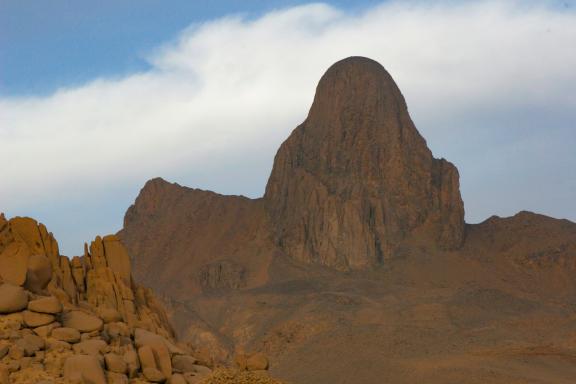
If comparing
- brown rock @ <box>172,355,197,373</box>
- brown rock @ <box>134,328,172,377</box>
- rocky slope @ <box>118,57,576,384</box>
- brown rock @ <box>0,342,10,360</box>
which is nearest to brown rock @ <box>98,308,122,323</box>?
brown rock @ <box>134,328,172,377</box>

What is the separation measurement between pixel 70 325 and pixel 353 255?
51.5 metres

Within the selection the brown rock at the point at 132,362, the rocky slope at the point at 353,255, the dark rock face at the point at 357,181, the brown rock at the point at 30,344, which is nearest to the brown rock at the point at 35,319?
the brown rock at the point at 30,344

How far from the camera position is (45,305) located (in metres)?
16.2

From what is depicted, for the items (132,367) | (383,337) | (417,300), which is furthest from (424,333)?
(132,367)

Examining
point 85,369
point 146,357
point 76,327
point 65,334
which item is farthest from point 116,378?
point 76,327

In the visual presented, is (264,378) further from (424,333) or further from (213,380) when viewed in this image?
(424,333)

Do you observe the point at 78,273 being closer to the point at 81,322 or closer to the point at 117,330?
the point at 117,330

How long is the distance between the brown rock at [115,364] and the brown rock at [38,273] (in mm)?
2645

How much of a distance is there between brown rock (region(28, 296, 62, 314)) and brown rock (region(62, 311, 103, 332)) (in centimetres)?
41

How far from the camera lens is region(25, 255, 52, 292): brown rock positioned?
17531 millimetres

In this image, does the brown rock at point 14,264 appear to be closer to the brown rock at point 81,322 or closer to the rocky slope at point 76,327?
the rocky slope at point 76,327

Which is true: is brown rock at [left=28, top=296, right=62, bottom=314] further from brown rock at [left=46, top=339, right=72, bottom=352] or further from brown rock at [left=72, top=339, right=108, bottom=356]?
brown rock at [left=72, top=339, right=108, bottom=356]

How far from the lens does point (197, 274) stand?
71000 mm

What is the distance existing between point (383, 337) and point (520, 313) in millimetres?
12840
